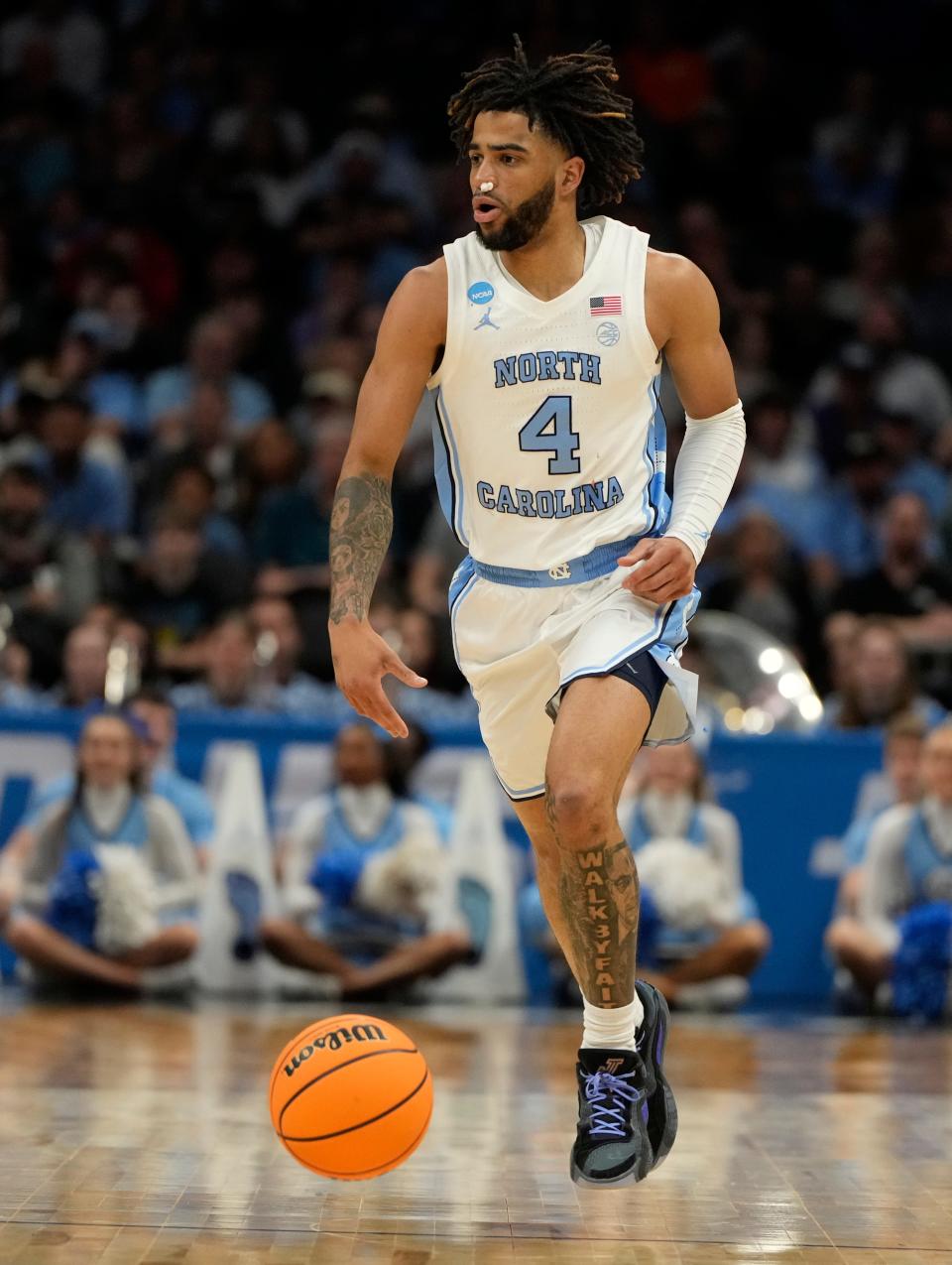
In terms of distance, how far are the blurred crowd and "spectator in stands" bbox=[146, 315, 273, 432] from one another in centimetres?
3

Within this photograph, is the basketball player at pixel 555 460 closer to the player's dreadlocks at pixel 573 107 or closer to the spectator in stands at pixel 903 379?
the player's dreadlocks at pixel 573 107

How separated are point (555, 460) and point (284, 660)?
6.36 m

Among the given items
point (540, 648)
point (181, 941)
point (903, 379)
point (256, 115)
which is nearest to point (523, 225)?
point (540, 648)

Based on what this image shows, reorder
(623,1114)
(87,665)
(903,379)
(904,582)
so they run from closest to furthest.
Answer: (623,1114) → (87,665) → (904,582) → (903,379)

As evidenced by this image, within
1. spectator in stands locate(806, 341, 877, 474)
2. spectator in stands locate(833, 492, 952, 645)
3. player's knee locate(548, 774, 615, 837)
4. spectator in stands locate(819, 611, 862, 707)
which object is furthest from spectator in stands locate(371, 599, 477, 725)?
player's knee locate(548, 774, 615, 837)

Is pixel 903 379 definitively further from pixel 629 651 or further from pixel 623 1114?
pixel 623 1114

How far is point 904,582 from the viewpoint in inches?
482

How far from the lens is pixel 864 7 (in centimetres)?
1627

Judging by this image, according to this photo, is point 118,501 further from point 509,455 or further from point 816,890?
point 509,455

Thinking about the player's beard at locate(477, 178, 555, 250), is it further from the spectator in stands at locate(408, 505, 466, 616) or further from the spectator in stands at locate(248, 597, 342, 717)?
the spectator in stands at locate(248, 597, 342, 717)

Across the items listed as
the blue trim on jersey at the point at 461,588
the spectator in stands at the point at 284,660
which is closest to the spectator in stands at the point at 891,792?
the spectator in stands at the point at 284,660

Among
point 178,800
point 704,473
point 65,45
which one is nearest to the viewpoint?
point 704,473

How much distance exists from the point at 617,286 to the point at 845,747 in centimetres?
561

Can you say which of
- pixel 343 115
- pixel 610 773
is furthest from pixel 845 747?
pixel 343 115
